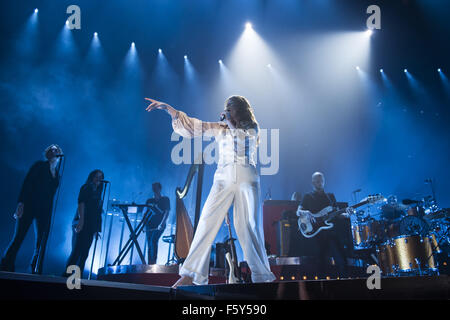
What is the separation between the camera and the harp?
4.74 metres

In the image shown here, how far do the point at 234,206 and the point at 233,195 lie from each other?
106 millimetres

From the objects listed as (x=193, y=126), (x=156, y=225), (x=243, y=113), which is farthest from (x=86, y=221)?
(x=243, y=113)

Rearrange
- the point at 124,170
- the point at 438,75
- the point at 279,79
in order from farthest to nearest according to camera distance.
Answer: the point at 279,79 → the point at 438,75 → the point at 124,170

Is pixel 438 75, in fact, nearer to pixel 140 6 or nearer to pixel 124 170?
pixel 140 6

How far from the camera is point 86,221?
5070mm

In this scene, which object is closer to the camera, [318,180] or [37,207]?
[37,207]

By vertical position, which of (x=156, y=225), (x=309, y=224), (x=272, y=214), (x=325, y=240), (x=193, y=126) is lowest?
(x=325, y=240)

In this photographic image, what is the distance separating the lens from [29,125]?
738 centimetres

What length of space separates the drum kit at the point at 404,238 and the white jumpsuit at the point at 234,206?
17.4 ft

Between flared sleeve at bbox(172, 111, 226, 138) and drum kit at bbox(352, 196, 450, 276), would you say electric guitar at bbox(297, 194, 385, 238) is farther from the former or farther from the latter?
flared sleeve at bbox(172, 111, 226, 138)

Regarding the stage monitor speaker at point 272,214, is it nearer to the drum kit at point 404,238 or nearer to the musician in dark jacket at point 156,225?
the drum kit at point 404,238

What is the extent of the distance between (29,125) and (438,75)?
42.7ft

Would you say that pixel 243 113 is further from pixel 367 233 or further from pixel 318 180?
pixel 367 233
